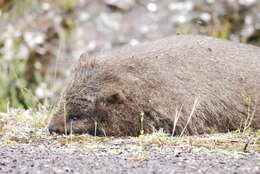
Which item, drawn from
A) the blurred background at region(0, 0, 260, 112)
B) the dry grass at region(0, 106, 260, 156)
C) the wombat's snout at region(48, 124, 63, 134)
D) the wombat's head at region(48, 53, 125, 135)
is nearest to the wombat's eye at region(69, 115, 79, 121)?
the wombat's head at region(48, 53, 125, 135)

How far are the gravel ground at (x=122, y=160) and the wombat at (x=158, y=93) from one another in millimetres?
1030

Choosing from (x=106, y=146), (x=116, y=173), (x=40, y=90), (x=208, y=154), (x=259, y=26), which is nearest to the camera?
(x=116, y=173)

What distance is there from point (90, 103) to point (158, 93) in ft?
2.58

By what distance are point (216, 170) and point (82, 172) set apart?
883mm

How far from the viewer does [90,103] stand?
511cm

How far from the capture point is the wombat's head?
507 cm

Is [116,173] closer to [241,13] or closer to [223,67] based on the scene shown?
[223,67]

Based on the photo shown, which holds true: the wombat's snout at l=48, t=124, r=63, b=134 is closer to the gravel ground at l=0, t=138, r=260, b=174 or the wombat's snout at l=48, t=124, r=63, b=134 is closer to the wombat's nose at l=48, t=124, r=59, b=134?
the wombat's nose at l=48, t=124, r=59, b=134

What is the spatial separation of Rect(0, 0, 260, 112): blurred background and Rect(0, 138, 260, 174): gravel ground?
235 inches

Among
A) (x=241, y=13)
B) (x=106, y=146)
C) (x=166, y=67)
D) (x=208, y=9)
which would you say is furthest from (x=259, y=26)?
(x=106, y=146)

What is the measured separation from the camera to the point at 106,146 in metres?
4.05

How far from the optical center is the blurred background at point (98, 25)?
9.96 m

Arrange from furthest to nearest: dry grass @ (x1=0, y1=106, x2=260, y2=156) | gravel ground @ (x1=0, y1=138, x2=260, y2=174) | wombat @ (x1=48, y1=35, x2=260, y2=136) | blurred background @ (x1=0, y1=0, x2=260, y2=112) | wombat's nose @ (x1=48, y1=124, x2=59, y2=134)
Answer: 1. blurred background @ (x1=0, y1=0, x2=260, y2=112)
2. wombat @ (x1=48, y1=35, x2=260, y2=136)
3. wombat's nose @ (x1=48, y1=124, x2=59, y2=134)
4. dry grass @ (x1=0, y1=106, x2=260, y2=156)
5. gravel ground @ (x1=0, y1=138, x2=260, y2=174)

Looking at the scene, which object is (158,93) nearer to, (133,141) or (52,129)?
(133,141)
